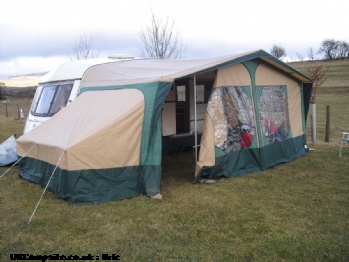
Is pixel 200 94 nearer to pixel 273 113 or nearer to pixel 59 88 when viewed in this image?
pixel 273 113

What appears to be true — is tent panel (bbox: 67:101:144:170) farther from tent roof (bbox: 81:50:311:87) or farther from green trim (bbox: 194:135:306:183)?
green trim (bbox: 194:135:306:183)

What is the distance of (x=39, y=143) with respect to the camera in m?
5.85

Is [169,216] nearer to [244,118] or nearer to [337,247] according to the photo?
[337,247]

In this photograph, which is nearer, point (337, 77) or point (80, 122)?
point (80, 122)

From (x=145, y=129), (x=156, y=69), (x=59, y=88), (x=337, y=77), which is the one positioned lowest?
(x=145, y=129)

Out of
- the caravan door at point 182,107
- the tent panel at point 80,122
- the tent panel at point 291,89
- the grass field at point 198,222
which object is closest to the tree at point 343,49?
the tent panel at point 291,89

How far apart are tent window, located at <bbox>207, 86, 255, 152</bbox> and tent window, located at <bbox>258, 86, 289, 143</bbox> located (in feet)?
1.38

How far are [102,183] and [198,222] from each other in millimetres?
1561

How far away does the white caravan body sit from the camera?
24.7 feet

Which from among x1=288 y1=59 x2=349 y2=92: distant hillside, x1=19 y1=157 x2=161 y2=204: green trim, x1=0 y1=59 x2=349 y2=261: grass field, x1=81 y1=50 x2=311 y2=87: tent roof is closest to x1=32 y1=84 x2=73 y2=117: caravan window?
x1=81 y1=50 x2=311 y2=87: tent roof

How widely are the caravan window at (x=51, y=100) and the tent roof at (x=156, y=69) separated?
0.68m

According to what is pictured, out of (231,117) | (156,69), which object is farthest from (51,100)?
(231,117)

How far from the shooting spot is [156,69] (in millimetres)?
6695

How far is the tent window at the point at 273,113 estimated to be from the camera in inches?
295
